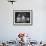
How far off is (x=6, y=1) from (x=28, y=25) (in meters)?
1.24

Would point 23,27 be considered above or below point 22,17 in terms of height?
below

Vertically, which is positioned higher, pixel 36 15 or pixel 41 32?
pixel 36 15

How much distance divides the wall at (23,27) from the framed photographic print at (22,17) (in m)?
0.12

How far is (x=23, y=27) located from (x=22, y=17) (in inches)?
15.1

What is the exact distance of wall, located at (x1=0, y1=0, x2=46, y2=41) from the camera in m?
4.96

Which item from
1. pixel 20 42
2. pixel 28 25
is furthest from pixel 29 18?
pixel 20 42

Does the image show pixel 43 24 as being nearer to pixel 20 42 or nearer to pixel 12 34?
pixel 12 34

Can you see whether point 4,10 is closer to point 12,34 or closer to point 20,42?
point 12,34

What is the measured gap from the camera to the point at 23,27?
197 inches

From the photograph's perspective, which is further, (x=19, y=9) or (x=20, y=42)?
(x=19, y=9)

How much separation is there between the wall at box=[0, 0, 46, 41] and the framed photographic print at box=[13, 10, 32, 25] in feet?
0.38

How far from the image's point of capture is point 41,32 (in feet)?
16.3

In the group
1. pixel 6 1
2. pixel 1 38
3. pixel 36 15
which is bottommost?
pixel 1 38

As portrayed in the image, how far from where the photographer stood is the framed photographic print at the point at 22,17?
196 inches
